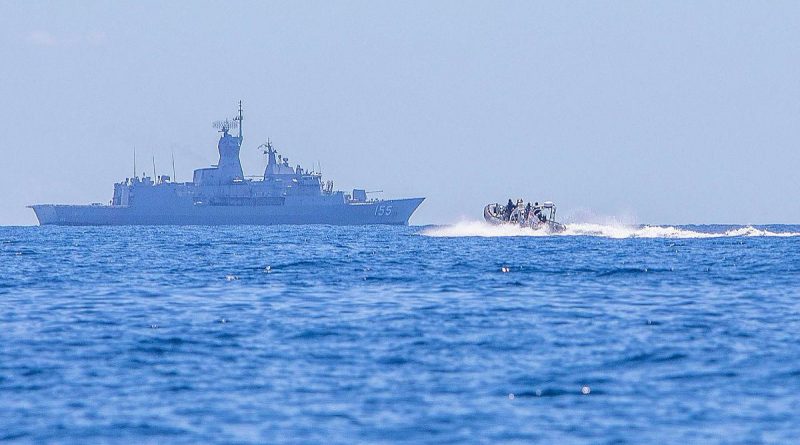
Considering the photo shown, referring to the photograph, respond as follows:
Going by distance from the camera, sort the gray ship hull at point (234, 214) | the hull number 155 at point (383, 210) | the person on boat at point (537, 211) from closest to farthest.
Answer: the person on boat at point (537, 211) → the gray ship hull at point (234, 214) → the hull number 155 at point (383, 210)

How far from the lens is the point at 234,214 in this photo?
158 meters

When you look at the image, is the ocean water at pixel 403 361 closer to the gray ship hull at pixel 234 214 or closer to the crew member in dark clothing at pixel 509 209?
the crew member in dark clothing at pixel 509 209

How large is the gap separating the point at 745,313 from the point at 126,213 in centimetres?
14080

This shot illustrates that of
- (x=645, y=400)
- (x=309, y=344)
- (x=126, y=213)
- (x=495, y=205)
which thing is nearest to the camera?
(x=645, y=400)

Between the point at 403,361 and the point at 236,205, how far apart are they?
143 m

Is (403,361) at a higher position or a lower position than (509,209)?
lower

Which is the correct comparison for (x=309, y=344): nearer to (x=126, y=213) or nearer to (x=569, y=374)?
(x=569, y=374)

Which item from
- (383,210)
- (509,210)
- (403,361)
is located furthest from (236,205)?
(403,361)

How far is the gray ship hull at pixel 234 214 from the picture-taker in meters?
155

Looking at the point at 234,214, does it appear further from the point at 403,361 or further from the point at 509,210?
the point at 403,361

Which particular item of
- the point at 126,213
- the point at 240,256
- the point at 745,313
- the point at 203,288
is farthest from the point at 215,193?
the point at 745,313

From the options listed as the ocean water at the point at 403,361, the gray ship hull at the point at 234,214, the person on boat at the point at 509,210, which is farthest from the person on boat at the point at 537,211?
the gray ship hull at the point at 234,214

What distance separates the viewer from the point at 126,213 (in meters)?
157

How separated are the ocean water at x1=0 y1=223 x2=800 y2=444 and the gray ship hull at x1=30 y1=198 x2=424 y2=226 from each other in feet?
400
